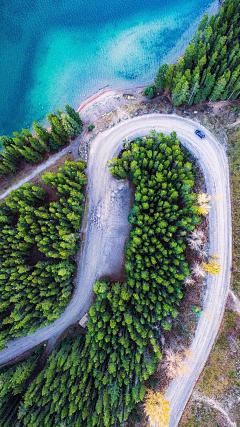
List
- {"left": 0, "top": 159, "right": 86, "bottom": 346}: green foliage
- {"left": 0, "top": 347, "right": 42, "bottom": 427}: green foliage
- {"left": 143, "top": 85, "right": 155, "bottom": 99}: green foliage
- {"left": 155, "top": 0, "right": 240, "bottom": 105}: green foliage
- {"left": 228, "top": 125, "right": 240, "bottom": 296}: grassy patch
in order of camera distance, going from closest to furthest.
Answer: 1. {"left": 0, "top": 347, "right": 42, "bottom": 427}: green foliage
2. {"left": 0, "top": 159, "right": 86, "bottom": 346}: green foliage
3. {"left": 228, "top": 125, "right": 240, "bottom": 296}: grassy patch
4. {"left": 155, "top": 0, "right": 240, "bottom": 105}: green foliage
5. {"left": 143, "top": 85, "right": 155, "bottom": 99}: green foliage

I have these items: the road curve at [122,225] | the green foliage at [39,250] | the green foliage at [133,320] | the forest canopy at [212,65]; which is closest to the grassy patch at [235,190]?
the road curve at [122,225]

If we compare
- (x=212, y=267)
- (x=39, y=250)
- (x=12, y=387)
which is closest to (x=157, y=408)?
(x=212, y=267)

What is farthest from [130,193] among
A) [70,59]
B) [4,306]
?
[70,59]

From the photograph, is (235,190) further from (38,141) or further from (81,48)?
(81,48)

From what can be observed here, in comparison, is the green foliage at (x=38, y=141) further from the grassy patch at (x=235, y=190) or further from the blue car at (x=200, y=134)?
the grassy patch at (x=235, y=190)

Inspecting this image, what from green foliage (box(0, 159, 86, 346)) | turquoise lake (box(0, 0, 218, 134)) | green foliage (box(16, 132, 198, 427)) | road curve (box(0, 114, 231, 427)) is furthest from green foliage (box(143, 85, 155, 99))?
green foliage (box(0, 159, 86, 346))

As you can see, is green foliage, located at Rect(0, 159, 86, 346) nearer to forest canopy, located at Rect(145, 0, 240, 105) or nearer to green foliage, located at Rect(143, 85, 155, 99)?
green foliage, located at Rect(143, 85, 155, 99)
